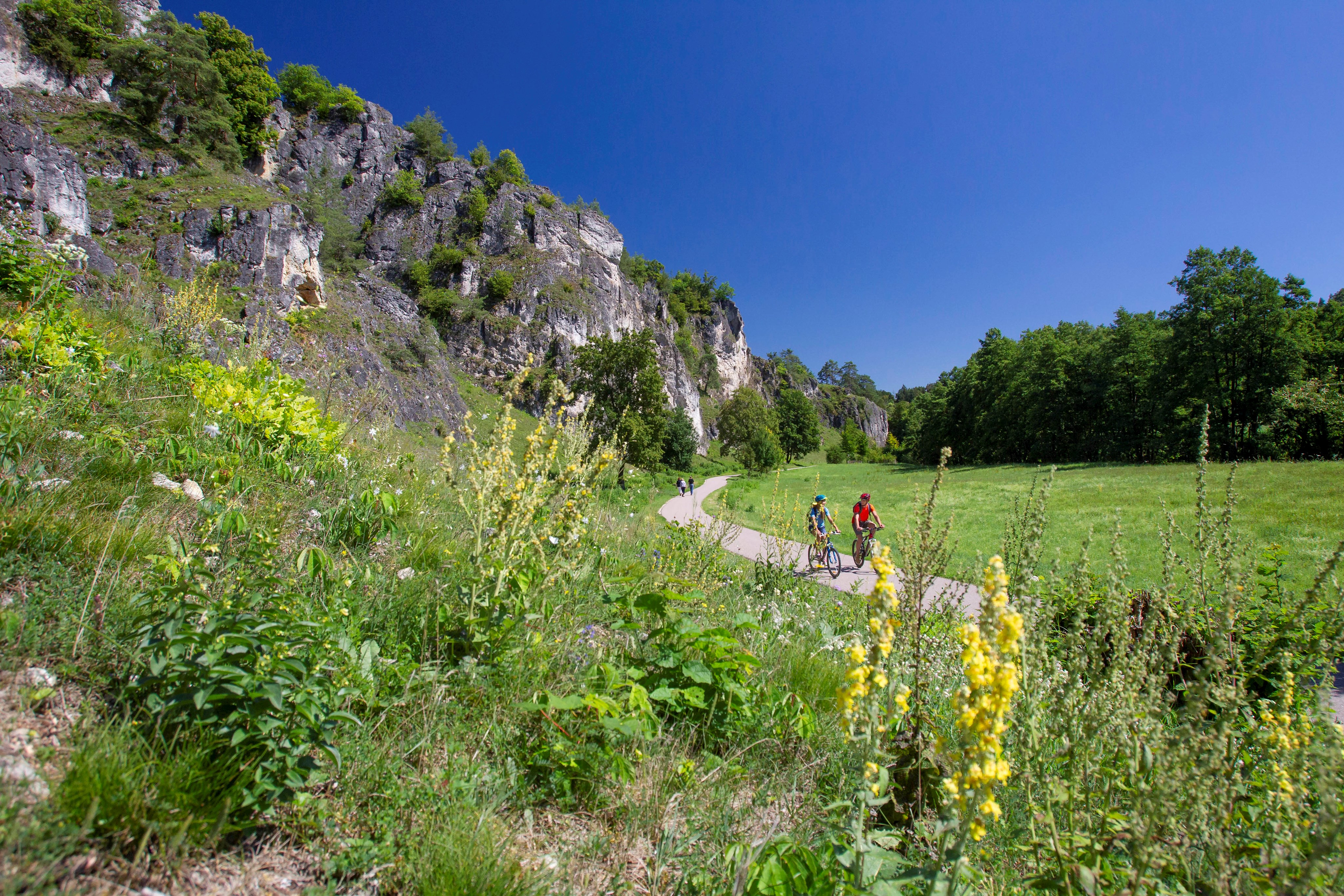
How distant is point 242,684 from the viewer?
5.02ft

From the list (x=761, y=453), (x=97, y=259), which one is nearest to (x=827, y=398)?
(x=761, y=453)

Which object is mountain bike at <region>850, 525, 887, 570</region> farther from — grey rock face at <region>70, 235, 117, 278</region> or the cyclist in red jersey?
grey rock face at <region>70, 235, 117, 278</region>

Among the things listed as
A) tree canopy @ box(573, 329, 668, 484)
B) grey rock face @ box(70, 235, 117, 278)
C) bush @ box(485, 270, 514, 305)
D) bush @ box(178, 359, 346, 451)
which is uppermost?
bush @ box(485, 270, 514, 305)

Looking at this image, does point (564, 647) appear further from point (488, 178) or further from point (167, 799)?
point (488, 178)

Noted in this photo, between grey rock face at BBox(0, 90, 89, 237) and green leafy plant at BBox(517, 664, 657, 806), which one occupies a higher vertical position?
grey rock face at BBox(0, 90, 89, 237)

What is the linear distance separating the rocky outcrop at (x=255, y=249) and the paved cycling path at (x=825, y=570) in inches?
805

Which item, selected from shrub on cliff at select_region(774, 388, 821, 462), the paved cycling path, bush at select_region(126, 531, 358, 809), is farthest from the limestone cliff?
shrub on cliff at select_region(774, 388, 821, 462)

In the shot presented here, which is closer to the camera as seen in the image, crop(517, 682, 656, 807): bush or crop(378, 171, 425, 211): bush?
crop(517, 682, 656, 807): bush

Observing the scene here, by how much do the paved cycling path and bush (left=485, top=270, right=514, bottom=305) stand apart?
129 ft

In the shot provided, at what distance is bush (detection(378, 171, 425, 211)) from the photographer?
58688 mm

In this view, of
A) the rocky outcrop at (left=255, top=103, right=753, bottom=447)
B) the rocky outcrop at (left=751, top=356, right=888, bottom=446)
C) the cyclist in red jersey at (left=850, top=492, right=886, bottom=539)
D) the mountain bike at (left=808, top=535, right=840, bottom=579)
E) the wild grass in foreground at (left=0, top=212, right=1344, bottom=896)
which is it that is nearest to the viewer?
the wild grass in foreground at (left=0, top=212, right=1344, bottom=896)

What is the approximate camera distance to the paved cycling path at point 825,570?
232 inches

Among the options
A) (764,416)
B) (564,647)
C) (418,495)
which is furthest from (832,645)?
(764,416)

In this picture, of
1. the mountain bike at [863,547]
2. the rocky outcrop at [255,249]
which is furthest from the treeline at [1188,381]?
the rocky outcrop at [255,249]
